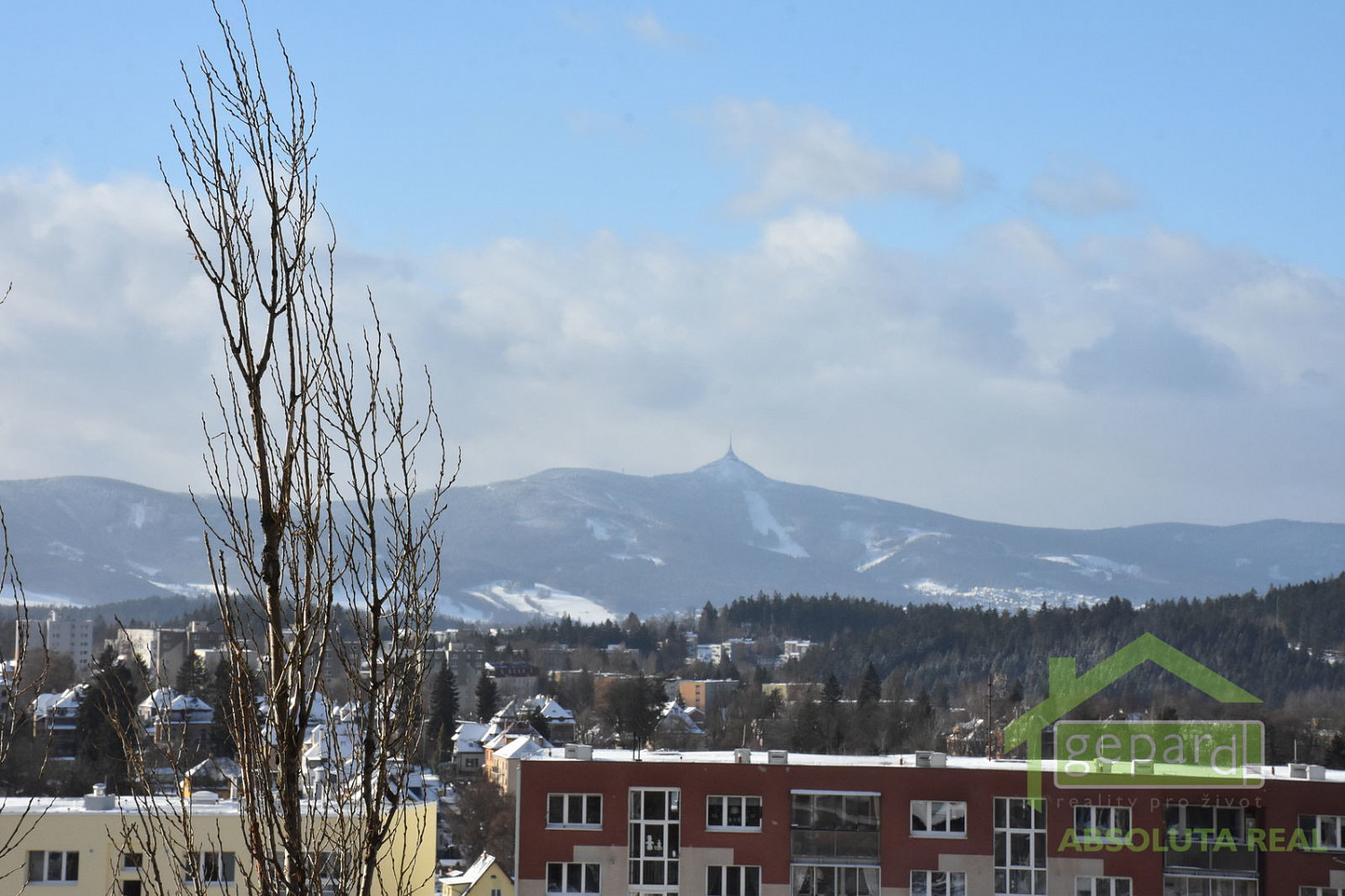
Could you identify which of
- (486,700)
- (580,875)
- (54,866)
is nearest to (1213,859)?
(580,875)

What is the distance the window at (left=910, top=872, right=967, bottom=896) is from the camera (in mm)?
21172

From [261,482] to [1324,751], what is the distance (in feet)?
176

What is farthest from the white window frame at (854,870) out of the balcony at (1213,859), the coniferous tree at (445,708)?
the coniferous tree at (445,708)

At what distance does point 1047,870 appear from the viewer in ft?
68.7

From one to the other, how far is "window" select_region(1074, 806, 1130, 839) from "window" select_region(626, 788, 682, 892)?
5.94 metres

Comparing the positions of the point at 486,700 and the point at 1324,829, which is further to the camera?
the point at 486,700

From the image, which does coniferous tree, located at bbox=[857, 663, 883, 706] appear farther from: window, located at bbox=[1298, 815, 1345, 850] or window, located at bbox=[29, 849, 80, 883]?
window, located at bbox=[29, 849, 80, 883]

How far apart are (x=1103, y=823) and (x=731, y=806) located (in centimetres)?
547

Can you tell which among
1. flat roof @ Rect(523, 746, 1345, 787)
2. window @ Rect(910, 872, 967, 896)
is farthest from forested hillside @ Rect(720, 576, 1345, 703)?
window @ Rect(910, 872, 967, 896)

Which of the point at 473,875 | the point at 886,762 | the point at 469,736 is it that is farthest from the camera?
the point at 469,736

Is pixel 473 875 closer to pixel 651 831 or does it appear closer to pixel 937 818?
pixel 651 831

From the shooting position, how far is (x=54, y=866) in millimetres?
18266

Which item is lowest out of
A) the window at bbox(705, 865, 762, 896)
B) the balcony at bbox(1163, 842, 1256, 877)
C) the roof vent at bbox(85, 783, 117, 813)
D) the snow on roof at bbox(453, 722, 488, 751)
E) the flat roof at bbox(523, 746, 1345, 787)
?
the snow on roof at bbox(453, 722, 488, 751)

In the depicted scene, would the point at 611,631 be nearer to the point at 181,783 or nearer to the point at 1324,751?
the point at 1324,751
